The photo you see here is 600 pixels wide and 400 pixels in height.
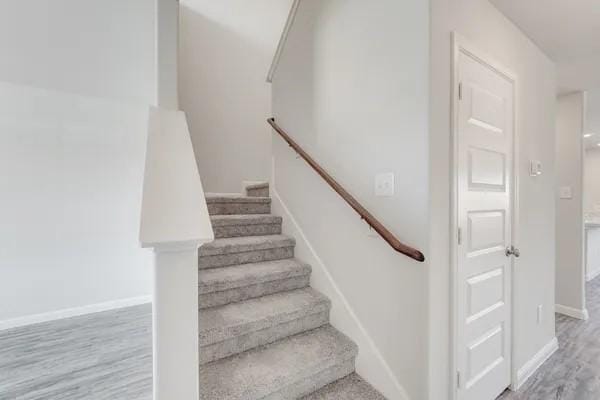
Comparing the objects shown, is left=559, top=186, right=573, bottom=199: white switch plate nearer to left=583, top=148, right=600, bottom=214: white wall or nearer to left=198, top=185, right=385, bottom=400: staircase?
left=198, top=185, right=385, bottom=400: staircase

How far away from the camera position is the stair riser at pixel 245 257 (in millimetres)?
1947

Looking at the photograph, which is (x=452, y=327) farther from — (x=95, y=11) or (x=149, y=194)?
(x=95, y=11)

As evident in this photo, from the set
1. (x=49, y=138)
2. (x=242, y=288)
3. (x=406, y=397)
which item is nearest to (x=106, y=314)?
(x=49, y=138)

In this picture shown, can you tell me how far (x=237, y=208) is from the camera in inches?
101

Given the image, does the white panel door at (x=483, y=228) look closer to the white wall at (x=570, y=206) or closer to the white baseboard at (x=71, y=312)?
the white wall at (x=570, y=206)

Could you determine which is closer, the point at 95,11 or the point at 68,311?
the point at 95,11

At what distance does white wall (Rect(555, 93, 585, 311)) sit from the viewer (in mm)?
3023

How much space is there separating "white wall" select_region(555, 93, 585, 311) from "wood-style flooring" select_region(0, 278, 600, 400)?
0.36 metres

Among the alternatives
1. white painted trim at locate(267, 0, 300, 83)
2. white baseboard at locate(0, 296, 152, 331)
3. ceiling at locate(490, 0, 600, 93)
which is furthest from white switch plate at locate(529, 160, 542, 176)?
white baseboard at locate(0, 296, 152, 331)

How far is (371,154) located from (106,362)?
2.66 m

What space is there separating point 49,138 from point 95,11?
2045 millimetres

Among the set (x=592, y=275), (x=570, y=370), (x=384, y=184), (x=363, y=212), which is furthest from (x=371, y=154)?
(x=592, y=275)

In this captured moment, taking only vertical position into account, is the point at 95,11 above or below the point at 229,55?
below

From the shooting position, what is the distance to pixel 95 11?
6.56 feet
